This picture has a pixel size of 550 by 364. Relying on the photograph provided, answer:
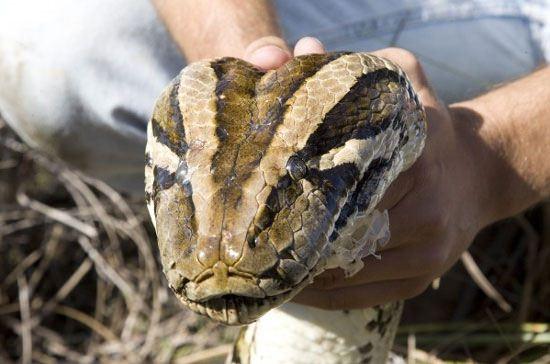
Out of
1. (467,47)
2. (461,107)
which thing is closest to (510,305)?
(467,47)

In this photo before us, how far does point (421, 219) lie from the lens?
7.00 feet

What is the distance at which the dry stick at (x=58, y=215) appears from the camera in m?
3.84

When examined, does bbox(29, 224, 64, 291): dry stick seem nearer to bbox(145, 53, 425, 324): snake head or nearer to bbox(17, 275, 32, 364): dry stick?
bbox(17, 275, 32, 364): dry stick

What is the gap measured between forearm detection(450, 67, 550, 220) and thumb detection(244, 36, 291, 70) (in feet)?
2.03

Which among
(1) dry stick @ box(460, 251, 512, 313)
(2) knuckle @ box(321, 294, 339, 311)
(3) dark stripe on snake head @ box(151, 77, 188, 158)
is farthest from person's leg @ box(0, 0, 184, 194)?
(1) dry stick @ box(460, 251, 512, 313)

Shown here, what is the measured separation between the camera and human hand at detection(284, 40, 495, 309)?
2113mm

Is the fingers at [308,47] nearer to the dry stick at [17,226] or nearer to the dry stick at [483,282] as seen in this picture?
the dry stick at [483,282]

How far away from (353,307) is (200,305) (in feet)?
2.58

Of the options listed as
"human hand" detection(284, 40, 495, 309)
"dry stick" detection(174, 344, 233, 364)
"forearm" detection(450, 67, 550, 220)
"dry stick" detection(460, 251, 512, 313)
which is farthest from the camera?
"dry stick" detection(460, 251, 512, 313)

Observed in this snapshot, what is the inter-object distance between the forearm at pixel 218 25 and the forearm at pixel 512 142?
2.14 ft

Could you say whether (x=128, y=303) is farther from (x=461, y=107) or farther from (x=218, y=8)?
(x=461, y=107)

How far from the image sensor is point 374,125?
1.72m

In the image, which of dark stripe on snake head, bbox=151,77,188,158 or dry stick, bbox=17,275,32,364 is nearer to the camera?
dark stripe on snake head, bbox=151,77,188,158

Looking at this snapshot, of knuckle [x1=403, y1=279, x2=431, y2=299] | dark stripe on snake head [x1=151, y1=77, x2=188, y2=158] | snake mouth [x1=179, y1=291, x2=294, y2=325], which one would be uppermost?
dark stripe on snake head [x1=151, y1=77, x2=188, y2=158]
